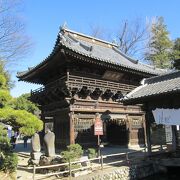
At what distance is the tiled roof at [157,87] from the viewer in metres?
14.7

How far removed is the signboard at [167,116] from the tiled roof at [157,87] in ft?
3.64

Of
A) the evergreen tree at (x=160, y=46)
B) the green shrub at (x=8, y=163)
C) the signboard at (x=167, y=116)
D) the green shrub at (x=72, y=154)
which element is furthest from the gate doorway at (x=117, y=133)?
the evergreen tree at (x=160, y=46)

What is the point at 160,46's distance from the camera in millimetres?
45500

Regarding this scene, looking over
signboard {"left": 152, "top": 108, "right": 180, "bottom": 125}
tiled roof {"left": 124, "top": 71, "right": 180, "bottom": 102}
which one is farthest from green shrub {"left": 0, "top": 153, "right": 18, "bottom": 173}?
signboard {"left": 152, "top": 108, "right": 180, "bottom": 125}

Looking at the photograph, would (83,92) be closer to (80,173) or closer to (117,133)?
(117,133)

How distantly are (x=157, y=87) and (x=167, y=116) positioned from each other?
1.95 metres

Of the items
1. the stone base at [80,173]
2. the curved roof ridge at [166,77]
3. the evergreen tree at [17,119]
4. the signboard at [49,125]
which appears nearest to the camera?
the evergreen tree at [17,119]

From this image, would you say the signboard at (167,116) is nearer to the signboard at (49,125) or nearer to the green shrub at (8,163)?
the green shrub at (8,163)

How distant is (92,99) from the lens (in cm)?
2372

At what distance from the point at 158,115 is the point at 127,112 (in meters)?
10.4

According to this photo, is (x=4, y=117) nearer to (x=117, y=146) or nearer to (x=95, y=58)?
(x=95, y=58)

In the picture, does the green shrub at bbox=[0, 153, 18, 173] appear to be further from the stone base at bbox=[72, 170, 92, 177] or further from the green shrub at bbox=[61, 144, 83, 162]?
the stone base at bbox=[72, 170, 92, 177]

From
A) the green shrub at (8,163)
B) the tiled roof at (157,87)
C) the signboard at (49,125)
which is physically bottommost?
the green shrub at (8,163)

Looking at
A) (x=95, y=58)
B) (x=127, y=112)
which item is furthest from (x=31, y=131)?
(x=127, y=112)
